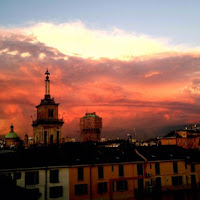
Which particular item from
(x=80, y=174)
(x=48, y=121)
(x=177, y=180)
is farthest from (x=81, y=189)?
(x=48, y=121)

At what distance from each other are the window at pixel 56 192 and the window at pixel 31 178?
2.65 meters

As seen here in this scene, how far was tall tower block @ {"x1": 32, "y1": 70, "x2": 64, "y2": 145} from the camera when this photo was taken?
331ft

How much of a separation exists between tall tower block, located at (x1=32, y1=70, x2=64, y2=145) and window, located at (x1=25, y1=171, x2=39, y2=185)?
59.2 meters

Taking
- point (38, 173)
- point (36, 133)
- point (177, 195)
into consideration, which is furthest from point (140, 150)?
point (36, 133)

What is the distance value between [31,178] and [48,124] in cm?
6120

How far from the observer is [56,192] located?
42219 mm

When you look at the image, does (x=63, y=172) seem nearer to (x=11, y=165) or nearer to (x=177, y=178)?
(x=11, y=165)

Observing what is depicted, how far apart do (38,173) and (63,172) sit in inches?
155

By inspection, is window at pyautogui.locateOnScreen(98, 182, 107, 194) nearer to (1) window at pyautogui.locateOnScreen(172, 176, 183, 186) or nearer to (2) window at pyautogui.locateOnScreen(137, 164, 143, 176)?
(2) window at pyautogui.locateOnScreen(137, 164, 143, 176)

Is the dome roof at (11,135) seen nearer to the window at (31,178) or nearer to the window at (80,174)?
the window at (80,174)

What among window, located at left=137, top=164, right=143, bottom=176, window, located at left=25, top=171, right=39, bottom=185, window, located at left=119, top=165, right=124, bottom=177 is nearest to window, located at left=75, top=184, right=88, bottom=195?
window, located at left=25, top=171, right=39, bottom=185

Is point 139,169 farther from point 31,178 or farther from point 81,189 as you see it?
point 31,178

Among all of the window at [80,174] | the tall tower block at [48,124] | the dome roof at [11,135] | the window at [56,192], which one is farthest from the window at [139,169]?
the dome roof at [11,135]

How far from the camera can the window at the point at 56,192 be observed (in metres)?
42.0
